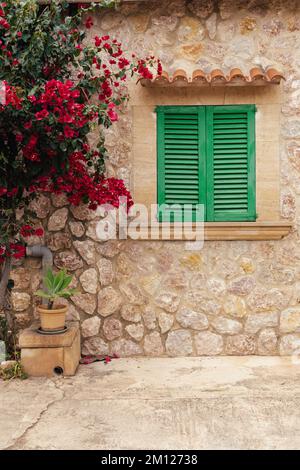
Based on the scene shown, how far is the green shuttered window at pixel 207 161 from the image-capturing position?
5.39 m

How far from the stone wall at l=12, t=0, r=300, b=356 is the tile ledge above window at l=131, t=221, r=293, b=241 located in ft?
0.32

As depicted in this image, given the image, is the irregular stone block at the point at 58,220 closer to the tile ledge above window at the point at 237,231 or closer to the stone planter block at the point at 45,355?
the tile ledge above window at the point at 237,231

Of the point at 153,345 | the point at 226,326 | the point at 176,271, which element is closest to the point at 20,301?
the point at 153,345

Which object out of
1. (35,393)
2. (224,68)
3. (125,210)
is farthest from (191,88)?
(35,393)

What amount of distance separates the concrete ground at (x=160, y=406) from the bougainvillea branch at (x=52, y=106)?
4.71 feet

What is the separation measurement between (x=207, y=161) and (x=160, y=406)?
251cm

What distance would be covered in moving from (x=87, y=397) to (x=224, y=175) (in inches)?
101

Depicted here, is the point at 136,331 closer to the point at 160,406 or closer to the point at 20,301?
the point at 20,301

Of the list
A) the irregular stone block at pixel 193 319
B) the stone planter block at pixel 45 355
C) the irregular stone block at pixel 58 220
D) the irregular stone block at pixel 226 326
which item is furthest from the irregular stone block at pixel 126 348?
the irregular stone block at pixel 58 220

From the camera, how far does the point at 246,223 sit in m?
5.31

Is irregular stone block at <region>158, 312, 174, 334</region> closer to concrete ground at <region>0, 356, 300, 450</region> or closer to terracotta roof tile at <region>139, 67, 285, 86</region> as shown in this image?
concrete ground at <region>0, 356, 300, 450</region>

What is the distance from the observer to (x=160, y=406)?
418cm

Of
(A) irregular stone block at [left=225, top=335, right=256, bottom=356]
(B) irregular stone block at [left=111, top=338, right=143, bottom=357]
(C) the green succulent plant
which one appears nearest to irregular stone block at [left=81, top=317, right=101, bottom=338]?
Result: (B) irregular stone block at [left=111, top=338, right=143, bottom=357]

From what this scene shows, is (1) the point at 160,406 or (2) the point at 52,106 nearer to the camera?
(1) the point at 160,406
